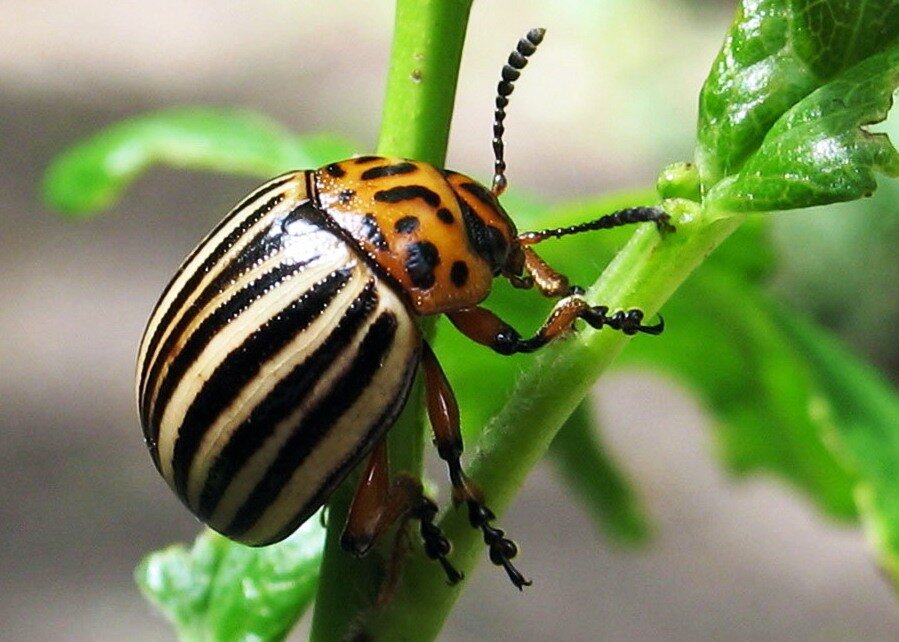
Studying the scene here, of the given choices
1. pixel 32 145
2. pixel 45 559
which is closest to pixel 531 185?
pixel 32 145

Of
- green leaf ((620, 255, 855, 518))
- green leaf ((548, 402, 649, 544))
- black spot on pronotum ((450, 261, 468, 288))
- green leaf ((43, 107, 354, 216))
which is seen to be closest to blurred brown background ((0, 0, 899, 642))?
green leaf ((620, 255, 855, 518))

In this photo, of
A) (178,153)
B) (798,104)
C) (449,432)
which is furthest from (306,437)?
(178,153)

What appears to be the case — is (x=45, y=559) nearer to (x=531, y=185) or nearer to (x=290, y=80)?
(x=531, y=185)

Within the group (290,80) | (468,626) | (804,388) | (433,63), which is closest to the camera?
(433,63)

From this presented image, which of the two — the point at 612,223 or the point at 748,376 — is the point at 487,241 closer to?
the point at 612,223

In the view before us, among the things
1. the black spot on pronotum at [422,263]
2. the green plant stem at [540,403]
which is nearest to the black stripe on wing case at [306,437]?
the black spot on pronotum at [422,263]

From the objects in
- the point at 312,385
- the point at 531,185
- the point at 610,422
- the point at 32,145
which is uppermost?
the point at 32,145
